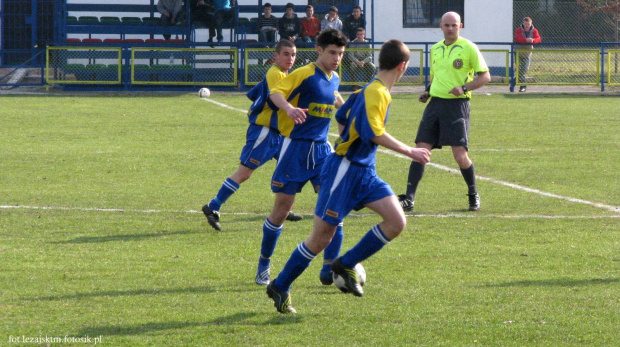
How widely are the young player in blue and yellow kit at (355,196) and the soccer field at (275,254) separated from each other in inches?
10.9

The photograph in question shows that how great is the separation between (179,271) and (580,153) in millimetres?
8553

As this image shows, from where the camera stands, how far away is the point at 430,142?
30.9ft

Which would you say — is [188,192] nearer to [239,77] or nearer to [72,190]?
[72,190]

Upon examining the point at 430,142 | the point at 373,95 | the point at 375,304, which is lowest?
the point at 375,304

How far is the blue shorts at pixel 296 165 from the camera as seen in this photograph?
620cm

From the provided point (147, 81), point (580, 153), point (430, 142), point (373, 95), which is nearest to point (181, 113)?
point (147, 81)

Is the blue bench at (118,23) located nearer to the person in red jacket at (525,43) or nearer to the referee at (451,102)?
the person in red jacket at (525,43)

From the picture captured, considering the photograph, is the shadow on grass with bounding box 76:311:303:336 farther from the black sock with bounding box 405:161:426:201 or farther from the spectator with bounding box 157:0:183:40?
the spectator with bounding box 157:0:183:40

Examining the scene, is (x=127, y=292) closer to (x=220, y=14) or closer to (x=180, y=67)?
(x=180, y=67)

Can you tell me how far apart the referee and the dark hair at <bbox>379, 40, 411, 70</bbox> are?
3898 mm

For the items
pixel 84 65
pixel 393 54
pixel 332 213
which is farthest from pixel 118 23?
pixel 332 213

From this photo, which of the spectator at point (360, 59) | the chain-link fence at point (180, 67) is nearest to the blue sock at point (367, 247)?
the spectator at point (360, 59)

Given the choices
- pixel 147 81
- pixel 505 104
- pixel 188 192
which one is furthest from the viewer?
pixel 147 81

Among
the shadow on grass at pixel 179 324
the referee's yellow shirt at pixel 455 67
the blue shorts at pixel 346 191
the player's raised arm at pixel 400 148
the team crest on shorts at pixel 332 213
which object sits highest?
the referee's yellow shirt at pixel 455 67
